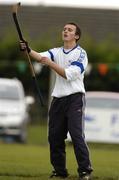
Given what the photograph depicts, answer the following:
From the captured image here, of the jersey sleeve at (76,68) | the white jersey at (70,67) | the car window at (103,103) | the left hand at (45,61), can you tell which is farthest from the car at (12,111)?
the left hand at (45,61)

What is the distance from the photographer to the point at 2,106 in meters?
27.6

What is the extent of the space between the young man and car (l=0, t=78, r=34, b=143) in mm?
15605

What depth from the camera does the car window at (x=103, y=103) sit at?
83.0ft

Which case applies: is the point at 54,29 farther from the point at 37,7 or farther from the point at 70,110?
the point at 70,110

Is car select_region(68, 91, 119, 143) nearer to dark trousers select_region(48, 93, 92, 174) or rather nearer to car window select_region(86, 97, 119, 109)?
car window select_region(86, 97, 119, 109)

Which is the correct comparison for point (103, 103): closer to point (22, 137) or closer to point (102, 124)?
point (102, 124)

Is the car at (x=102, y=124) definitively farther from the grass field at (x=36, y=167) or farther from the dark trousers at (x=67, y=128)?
the dark trousers at (x=67, y=128)

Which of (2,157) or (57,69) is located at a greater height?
(57,69)

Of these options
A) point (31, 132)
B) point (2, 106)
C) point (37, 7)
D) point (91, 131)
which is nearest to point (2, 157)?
point (91, 131)

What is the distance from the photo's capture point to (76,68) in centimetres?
1129

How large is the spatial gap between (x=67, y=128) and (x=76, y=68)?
32.6 inches

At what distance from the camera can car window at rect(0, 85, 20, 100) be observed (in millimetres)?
27719

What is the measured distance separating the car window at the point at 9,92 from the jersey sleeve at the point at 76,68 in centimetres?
1634

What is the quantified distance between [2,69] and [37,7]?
12.9 m
